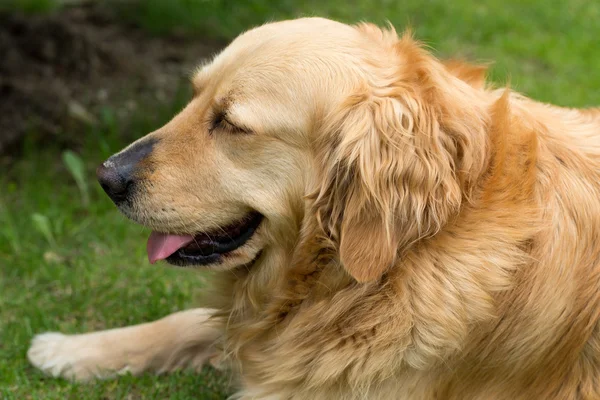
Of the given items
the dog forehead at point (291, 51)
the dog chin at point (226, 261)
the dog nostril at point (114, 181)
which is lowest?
the dog chin at point (226, 261)

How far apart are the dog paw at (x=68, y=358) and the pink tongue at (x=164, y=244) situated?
0.72 metres

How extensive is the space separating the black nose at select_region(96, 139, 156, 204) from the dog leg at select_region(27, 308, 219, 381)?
0.78 meters

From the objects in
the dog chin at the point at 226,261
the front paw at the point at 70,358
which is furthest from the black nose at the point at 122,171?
the front paw at the point at 70,358

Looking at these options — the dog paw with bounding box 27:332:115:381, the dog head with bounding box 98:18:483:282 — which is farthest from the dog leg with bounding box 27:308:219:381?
the dog head with bounding box 98:18:483:282

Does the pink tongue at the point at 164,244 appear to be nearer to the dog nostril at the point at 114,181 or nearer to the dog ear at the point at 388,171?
the dog nostril at the point at 114,181

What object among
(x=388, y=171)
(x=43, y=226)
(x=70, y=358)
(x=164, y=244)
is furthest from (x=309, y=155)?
(x=43, y=226)

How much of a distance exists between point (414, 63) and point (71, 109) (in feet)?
12.5

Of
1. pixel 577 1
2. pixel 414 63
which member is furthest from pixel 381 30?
pixel 577 1

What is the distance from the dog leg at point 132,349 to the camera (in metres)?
3.53

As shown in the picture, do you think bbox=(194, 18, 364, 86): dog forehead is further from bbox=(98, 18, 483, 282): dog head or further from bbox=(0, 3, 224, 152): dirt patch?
bbox=(0, 3, 224, 152): dirt patch

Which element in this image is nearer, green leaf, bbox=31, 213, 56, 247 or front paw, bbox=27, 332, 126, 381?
front paw, bbox=27, 332, 126, 381

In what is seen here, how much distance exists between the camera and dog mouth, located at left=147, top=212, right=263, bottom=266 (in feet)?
9.86

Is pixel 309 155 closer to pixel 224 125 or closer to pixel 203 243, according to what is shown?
pixel 224 125

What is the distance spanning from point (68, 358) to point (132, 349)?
0.96ft
